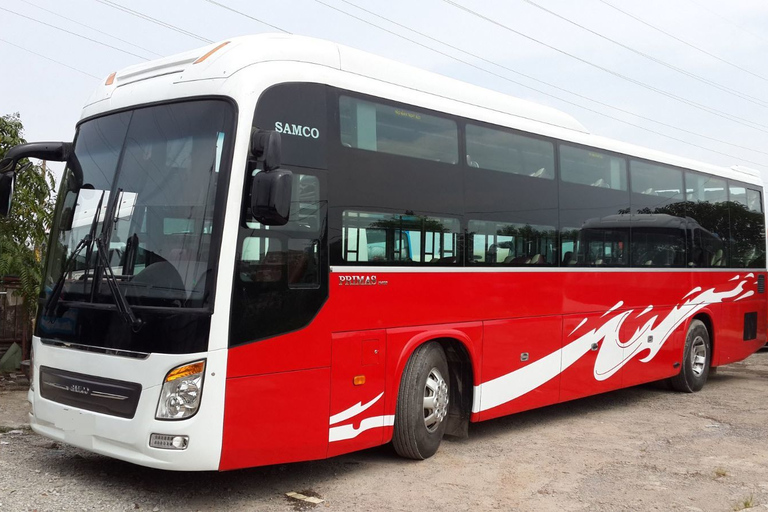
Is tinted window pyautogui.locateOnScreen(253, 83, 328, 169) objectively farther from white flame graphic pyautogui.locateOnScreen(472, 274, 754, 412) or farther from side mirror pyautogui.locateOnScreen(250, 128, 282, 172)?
white flame graphic pyautogui.locateOnScreen(472, 274, 754, 412)

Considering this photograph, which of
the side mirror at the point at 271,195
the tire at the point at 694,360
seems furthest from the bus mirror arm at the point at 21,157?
the tire at the point at 694,360

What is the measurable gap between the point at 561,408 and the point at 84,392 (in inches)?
262

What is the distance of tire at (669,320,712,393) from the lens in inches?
Result: 477

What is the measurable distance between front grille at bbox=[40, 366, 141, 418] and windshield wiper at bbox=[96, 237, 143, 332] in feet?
1.45

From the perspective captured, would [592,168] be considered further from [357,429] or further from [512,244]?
[357,429]

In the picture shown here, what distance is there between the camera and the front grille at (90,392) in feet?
19.0

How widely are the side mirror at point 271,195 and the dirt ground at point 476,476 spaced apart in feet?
7.26

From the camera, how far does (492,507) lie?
6207 mm

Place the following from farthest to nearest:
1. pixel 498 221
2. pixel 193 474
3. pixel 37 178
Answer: pixel 37 178, pixel 498 221, pixel 193 474

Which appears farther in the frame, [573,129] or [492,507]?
[573,129]

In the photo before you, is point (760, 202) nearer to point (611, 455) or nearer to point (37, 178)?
point (611, 455)

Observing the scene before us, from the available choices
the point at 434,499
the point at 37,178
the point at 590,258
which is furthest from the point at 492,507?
the point at 37,178

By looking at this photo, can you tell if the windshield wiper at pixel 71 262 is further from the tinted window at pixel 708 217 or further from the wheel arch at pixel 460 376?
the tinted window at pixel 708 217

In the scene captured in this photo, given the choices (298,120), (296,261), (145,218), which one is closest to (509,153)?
(298,120)
